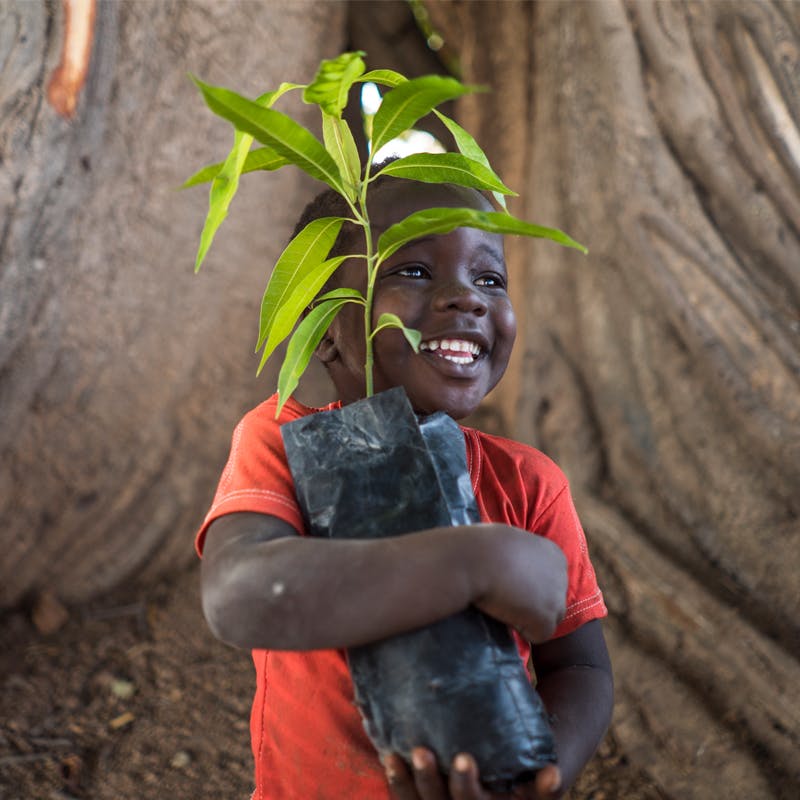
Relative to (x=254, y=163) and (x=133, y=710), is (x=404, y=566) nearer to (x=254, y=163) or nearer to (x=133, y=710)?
(x=254, y=163)

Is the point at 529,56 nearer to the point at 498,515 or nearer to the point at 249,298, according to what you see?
the point at 249,298

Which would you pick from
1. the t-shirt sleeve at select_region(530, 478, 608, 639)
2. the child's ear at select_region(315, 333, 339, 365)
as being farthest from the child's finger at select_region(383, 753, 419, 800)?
the child's ear at select_region(315, 333, 339, 365)

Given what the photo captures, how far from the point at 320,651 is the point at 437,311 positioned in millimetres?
522

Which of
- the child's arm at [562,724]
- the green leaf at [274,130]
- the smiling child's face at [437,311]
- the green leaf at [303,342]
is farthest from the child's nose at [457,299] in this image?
the child's arm at [562,724]

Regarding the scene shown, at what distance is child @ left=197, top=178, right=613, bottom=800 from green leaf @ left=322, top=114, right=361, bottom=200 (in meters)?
0.11

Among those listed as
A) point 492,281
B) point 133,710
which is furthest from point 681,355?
point 133,710

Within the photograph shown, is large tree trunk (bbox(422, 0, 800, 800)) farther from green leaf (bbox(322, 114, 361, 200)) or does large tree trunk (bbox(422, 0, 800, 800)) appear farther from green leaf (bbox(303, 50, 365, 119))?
green leaf (bbox(303, 50, 365, 119))

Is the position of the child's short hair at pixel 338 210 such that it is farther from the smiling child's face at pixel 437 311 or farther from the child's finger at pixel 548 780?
the child's finger at pixel 548 780

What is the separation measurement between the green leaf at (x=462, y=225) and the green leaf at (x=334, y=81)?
17 centimetres

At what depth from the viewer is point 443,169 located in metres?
1.18

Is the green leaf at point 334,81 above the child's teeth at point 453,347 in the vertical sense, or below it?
above

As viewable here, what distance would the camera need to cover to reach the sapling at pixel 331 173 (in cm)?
100

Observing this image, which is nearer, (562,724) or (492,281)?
(562,724)

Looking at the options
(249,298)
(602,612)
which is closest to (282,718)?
(602,612)
